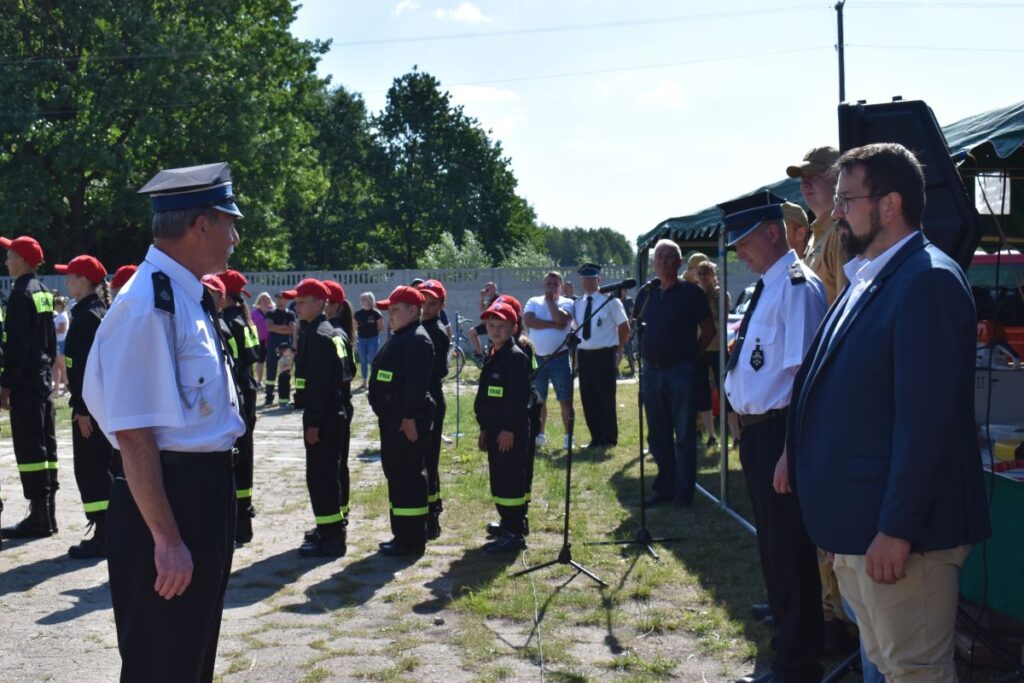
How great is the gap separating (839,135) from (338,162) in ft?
207

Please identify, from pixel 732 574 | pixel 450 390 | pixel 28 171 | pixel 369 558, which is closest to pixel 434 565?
pixel 369 558

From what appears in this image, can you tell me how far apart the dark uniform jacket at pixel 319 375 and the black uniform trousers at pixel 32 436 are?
2134 mm

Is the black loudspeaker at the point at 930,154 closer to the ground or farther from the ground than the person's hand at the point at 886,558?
farther from the ground

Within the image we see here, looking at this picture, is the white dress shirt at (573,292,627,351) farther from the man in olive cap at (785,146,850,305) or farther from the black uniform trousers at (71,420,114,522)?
the man in olive cap at (785,146,850,305)

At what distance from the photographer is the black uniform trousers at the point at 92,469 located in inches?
298

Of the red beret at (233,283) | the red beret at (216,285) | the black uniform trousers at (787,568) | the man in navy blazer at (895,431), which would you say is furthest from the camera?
the red beret at (233,283)

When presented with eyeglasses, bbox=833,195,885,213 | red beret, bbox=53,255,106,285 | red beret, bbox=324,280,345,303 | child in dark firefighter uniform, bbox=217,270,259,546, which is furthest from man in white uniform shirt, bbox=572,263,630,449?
eyeglasses, bbox=833,195,885,213

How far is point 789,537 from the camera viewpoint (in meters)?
4.66

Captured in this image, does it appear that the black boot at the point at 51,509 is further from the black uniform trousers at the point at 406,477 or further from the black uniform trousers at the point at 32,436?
the black uniform trousers at the point at 406,477

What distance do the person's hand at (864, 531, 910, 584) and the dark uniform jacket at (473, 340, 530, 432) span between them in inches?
183

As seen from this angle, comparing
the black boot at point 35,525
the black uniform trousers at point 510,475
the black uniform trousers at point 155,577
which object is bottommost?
the black boot at point 35,525

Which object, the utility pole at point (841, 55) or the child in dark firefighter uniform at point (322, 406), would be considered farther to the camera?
the utility pole at point (841, 55)

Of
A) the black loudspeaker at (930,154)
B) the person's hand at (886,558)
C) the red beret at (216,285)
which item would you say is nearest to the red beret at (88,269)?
the red beret at (216,285)

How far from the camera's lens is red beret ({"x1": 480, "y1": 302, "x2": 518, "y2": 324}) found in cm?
763
